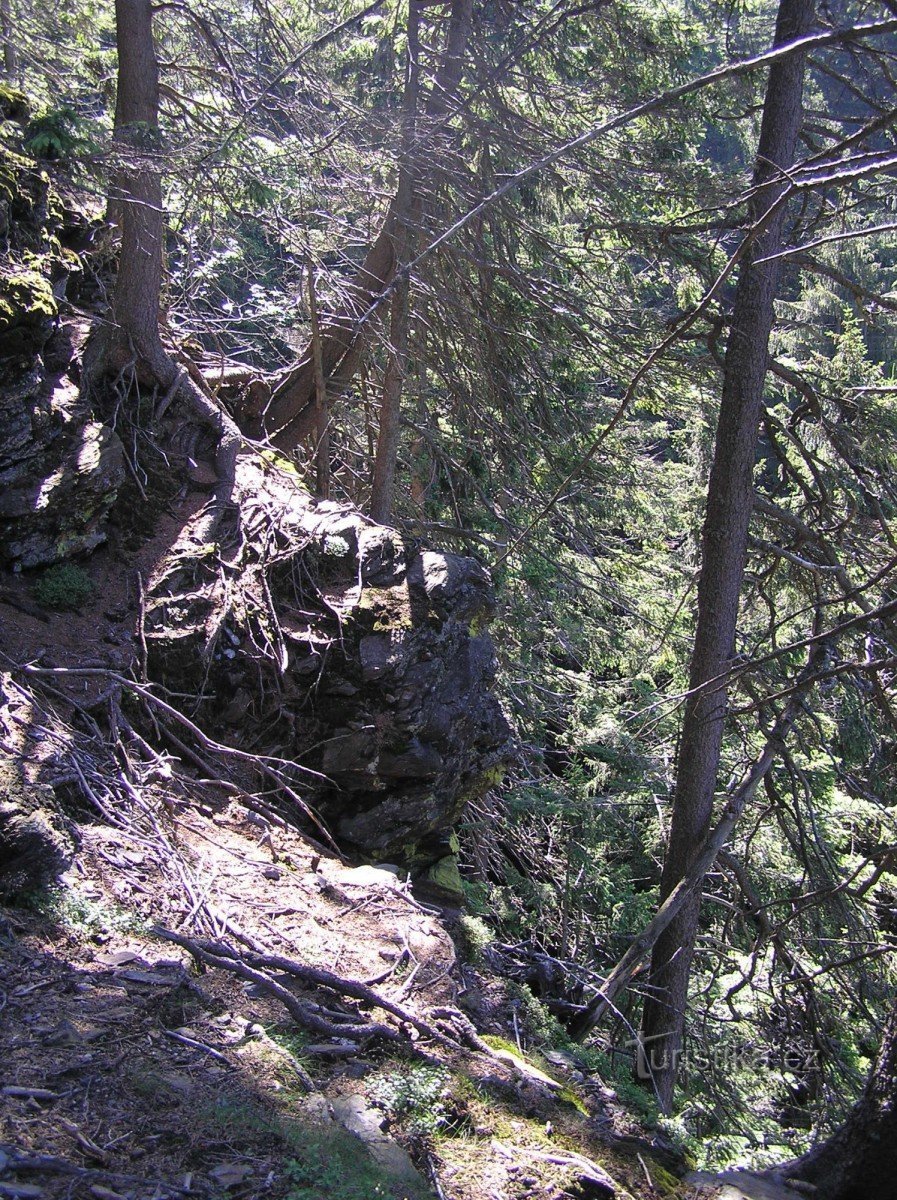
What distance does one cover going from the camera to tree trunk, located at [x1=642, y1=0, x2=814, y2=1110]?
679cm

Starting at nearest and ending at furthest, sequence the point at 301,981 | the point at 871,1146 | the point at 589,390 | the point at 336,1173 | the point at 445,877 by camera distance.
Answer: the point at 871,1146, the point at 336,1173, the point at 301,981, the point at 445,877, the point at 589,390

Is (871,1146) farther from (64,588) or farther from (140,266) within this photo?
(140,266)

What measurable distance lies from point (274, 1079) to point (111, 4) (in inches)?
439

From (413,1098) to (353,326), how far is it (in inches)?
268

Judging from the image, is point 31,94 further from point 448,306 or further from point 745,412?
point 745,412

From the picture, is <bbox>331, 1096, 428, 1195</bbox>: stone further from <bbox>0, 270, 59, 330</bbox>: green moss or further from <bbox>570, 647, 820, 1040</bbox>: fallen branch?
<bbox>0, 270, 59, 330</bbox>: green moss

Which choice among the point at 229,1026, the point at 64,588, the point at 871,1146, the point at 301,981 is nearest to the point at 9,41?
the point at 64,588

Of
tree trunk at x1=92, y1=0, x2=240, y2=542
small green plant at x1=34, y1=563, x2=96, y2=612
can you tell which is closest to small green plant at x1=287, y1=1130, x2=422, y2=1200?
→ small green plant at x1=34, y1=563, x2=96, y2=612

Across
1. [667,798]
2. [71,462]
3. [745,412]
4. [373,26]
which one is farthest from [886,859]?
[373,26]

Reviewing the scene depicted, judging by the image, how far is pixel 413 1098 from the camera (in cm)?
361

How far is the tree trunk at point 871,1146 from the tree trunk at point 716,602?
3922 millimetres

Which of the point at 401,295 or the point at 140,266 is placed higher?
the point at 401,295

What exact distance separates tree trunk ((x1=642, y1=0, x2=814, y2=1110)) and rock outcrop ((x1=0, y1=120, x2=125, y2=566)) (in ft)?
14.8

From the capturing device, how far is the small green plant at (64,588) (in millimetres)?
6074
